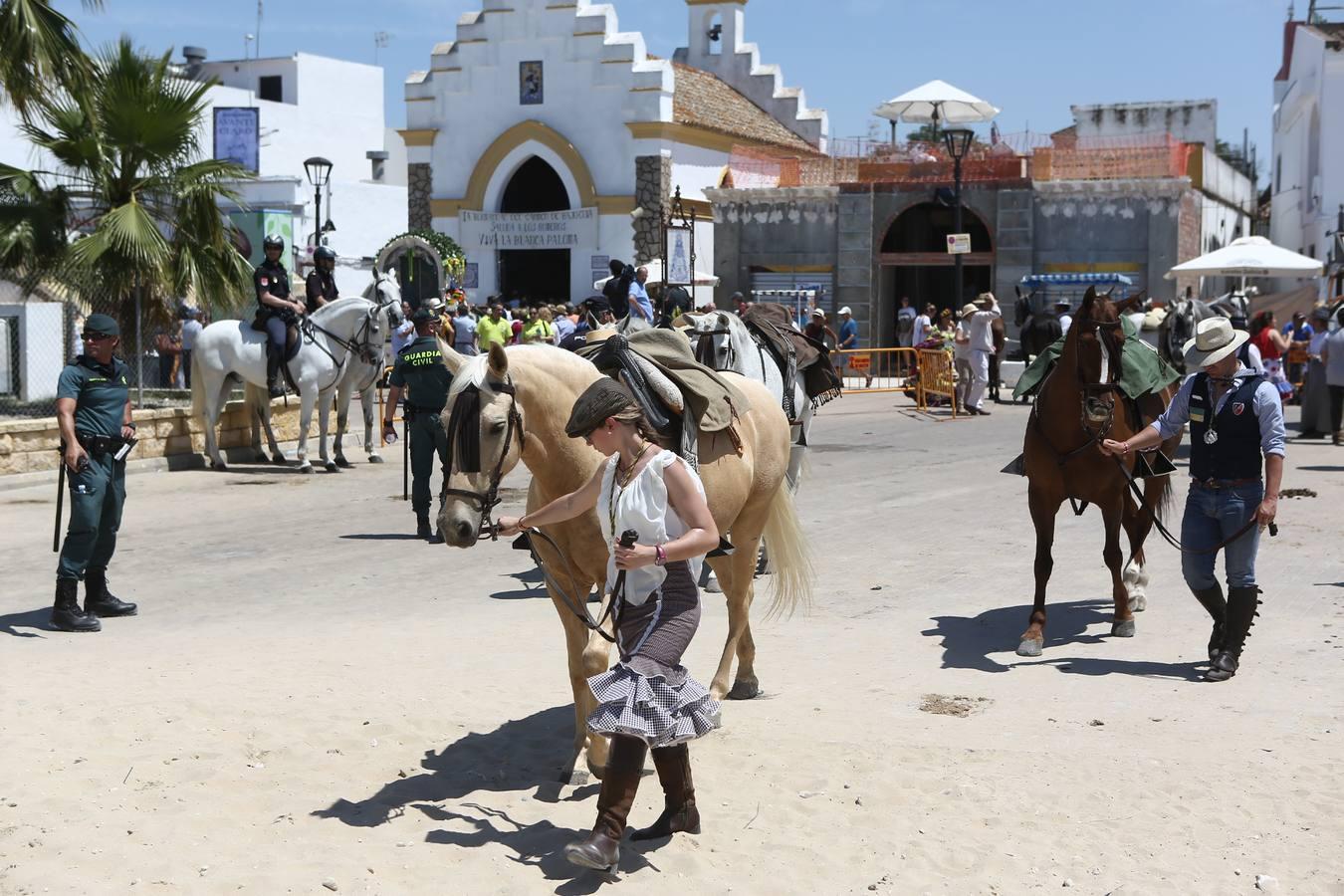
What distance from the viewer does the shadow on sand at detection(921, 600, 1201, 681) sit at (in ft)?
25.6

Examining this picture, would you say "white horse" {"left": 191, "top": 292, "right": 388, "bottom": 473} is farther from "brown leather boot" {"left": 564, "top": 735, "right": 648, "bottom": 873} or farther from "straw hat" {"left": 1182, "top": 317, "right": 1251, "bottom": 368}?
"brown leather boot" {"left": 564, "top": 735, "right": 648, "bottom": 873}

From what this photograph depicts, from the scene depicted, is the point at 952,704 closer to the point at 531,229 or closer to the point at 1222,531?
the point at 1222,531

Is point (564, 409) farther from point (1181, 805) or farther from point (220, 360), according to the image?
point (220, 360)

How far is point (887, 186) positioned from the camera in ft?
110

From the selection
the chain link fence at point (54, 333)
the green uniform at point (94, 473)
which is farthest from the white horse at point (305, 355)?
the green uniform at point (94, 473)

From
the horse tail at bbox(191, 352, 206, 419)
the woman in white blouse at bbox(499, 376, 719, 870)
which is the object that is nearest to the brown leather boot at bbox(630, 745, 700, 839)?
the woman in white blouse at bbox(499, 376, 719, 870)

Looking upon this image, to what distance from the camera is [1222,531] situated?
24.8 feet

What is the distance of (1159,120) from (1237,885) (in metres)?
43.5

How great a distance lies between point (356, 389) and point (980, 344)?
11.5m

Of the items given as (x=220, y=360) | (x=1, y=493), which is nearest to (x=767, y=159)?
(x=220, y=360)

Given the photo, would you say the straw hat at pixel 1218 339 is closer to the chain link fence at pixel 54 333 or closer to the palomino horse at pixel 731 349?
the palomino horse at pixel 731 349

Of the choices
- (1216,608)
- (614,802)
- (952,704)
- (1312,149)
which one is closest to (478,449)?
(614,802)

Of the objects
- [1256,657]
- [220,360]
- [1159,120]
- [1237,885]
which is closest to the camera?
[1237,885]

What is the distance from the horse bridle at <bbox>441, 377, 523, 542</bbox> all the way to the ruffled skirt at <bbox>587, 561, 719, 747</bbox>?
658 mm
